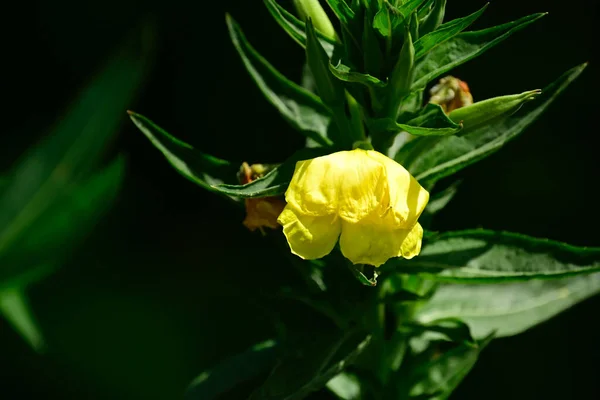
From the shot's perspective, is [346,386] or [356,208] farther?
[346,386]

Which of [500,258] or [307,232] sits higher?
[307,232]

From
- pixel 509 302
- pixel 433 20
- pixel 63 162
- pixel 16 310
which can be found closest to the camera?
pixel 433 20

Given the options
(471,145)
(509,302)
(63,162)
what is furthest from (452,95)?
(63,162)

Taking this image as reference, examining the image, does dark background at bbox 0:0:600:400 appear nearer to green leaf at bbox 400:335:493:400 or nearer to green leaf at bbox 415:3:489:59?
green leaf at bbox 400:335:493:400

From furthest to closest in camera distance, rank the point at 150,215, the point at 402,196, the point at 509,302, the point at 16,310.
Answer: the point at 150,215 → the point at 16,310 → the point at 509,302 → the point at 402,196

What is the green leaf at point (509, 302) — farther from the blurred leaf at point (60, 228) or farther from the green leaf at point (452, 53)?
the blurred leaf at point (60, 228)

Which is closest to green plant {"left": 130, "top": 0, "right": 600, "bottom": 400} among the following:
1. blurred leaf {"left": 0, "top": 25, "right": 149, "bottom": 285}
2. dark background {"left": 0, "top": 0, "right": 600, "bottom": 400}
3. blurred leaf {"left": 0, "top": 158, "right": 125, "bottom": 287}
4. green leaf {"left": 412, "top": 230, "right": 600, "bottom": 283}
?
green leaf {"left": 412, "top": 230, "right": 600, "bottom": 283}

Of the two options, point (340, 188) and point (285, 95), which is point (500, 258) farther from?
point (285, 95)

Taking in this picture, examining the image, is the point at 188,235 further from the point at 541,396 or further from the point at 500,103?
the point at 500,103
